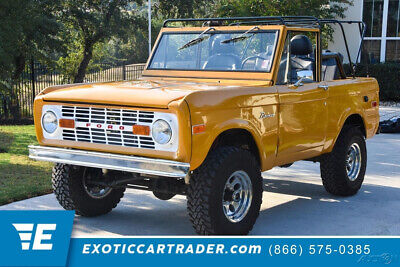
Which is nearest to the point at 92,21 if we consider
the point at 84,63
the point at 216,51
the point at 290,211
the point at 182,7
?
the point at 84,63

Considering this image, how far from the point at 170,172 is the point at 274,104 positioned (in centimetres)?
161

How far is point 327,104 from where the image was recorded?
7.11 m

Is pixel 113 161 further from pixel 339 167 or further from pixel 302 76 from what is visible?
pixel 339 167

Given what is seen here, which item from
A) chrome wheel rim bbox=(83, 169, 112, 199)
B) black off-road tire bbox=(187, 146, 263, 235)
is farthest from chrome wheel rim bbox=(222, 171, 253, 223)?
chrome wheel rim bbox=(83, 169, 112, 199)

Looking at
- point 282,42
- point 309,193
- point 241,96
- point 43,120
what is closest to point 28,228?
point 43,120

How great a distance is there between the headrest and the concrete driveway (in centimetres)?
177

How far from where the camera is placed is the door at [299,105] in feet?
21.0

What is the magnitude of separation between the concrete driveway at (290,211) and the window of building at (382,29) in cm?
1431

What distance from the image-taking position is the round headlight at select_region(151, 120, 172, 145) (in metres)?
5.20

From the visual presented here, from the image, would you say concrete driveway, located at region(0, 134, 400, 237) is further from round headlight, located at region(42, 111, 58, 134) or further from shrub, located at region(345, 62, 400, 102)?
shrub, located at region(345, 62, 400, 102)

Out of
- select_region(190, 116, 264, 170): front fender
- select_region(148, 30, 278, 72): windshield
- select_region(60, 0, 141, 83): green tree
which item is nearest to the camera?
select_region(190, 116, 264, 170): front fender

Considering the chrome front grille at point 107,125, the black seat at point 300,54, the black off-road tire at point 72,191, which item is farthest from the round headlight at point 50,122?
the black seat at point 300,54

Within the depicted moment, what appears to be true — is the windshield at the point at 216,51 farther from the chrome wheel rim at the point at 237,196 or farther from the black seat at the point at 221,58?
the chrome wheel rim at the point at 237,196

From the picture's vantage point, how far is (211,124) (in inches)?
211
